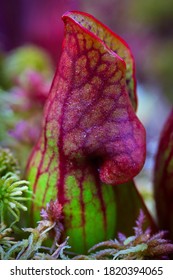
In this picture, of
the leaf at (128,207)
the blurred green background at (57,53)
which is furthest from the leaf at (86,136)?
the blurred green background at (57,53)

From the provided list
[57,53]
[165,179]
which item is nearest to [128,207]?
[165,179]

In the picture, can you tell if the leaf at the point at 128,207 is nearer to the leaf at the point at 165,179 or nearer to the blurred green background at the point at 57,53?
the leaf at the point at 165,179

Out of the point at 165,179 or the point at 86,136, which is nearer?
the point at 86,136

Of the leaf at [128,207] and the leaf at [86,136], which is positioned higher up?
the leaf at [86,136]

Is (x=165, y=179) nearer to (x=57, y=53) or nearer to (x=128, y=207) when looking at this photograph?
(x=128, y=207)

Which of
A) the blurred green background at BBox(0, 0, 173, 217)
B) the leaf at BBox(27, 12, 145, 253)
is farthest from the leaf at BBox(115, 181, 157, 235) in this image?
the blurred green background at BBox(0, 0, 173, 217)

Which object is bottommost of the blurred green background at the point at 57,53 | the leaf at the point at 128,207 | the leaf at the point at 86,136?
the leaf at the point at 128,207

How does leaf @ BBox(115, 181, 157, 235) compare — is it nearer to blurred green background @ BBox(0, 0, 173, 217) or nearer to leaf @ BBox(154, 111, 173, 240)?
leaf @ BBox(154, 111, 173, 240)
